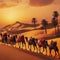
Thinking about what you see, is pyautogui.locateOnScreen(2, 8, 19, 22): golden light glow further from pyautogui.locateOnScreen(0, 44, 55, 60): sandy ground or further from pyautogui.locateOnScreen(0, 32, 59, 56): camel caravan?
pyautogui.locateOnScreen(0, 44, 55, 60): sandy ground

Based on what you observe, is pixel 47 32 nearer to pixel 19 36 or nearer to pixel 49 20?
pixel 49 20

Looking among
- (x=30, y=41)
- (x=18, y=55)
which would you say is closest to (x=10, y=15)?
(x=30, y=41)

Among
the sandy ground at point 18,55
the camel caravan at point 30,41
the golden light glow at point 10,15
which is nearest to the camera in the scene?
the sandy ground at point 18,55

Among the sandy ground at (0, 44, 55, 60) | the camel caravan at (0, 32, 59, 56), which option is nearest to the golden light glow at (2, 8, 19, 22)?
the camel caravan at (0, 32, 59, 56)

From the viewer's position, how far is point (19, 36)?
988cm

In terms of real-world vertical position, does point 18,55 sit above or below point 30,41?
below

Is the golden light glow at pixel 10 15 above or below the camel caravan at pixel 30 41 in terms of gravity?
above

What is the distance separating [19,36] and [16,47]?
1.17ft

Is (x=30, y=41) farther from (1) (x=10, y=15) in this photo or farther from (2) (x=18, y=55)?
(1) (x=10, y=15)

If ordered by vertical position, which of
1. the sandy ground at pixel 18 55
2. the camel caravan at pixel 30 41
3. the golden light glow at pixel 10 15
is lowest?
the sandy ground at pixel 18 55

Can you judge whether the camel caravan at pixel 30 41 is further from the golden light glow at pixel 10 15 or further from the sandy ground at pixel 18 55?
the golden light glow at pixel 10 15

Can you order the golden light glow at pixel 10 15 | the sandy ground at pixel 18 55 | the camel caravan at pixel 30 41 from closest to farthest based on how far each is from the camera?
the sandy ground at pixel 18 55 < the camel caravan at pixel 30 41 < the golden light glow at pixel 10 15

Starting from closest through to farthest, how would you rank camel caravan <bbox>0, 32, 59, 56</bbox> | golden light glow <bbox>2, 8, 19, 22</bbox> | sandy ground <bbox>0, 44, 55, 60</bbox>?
1. sandy ground <bbox>0, 44, 55, 60</bbox>
2. camel caravan <bbox>0, 32, 59, 56</bbox>
3. golden light glow <bbox>2, 8, 19, 22</bbox>

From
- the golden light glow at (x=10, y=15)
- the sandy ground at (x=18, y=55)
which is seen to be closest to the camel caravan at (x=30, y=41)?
the sandy ground at (x=18, y=55)
